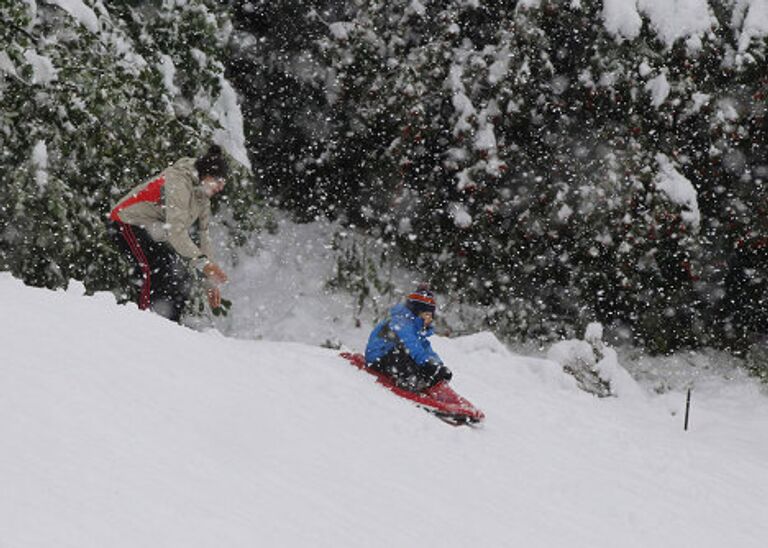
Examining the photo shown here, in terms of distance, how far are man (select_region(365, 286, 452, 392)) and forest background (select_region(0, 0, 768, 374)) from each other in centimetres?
243

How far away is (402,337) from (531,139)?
15.2ft

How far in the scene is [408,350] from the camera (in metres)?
5.82

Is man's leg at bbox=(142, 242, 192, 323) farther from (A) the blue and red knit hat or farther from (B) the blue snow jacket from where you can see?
(A) the blue and red knit hat

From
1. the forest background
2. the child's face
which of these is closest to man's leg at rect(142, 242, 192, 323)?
the child's face

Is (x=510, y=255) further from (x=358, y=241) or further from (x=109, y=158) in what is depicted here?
(x=109, y=158)

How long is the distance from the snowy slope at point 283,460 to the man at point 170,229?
606 millimetres

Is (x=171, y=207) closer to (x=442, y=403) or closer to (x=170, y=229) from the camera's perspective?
(x=170, y=229)

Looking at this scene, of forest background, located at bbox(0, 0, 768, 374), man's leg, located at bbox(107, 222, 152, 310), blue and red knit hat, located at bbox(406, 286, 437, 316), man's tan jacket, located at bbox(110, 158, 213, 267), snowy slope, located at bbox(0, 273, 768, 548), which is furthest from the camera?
forest background, located at bbox(0, 0, 768, 374)

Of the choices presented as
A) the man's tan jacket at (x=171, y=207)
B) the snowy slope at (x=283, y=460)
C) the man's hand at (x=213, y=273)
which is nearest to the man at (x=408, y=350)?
the snowy slope at (x=283, y=460)

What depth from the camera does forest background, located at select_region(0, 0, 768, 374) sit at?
8992 mm

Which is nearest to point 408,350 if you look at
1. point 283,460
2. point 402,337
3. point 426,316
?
point 402,337

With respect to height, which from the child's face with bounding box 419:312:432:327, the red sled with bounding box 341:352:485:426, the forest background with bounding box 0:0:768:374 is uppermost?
the forest background with bounding box 0:0:768:374

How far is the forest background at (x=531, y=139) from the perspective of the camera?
899 centimetres

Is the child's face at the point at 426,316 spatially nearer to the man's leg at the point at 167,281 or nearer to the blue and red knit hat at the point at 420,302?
the blue and red knit hat at the point at 420,302
